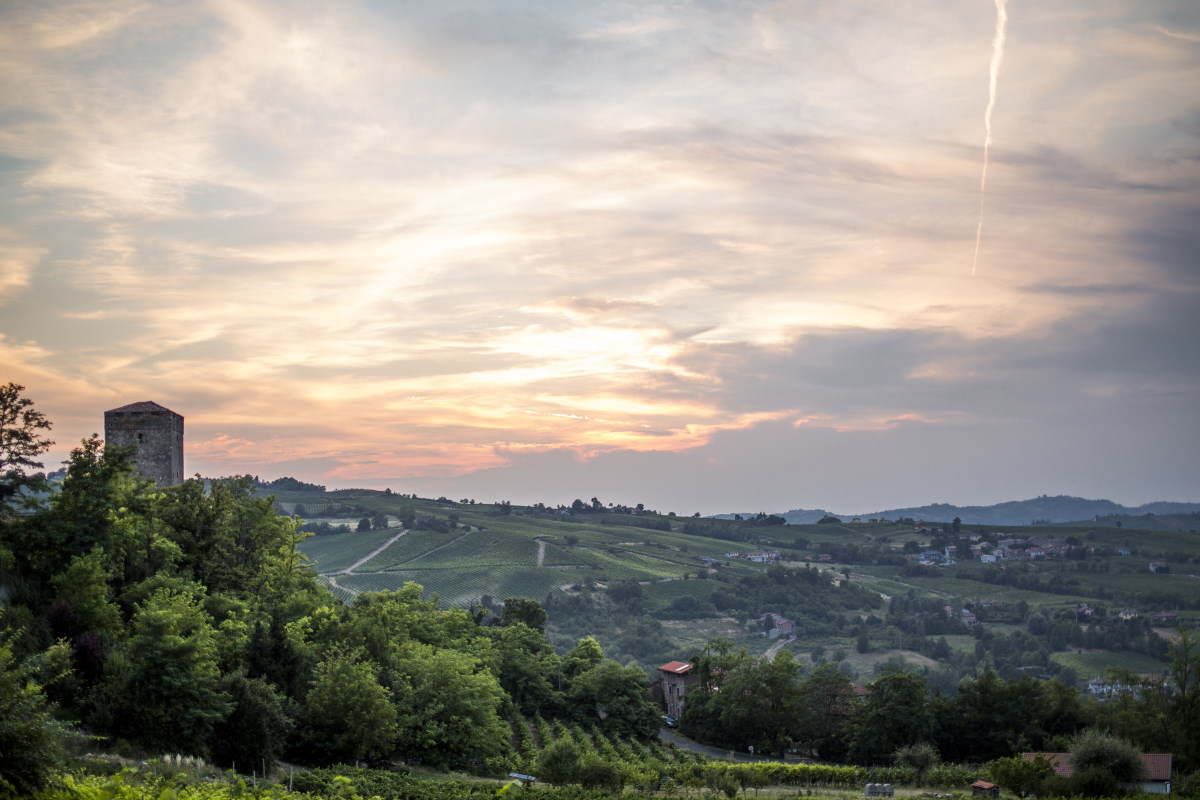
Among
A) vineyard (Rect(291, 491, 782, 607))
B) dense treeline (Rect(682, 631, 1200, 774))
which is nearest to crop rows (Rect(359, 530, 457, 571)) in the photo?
vineyard (Rect(291, 491, 782, 607))

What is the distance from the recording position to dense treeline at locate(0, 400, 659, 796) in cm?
2834

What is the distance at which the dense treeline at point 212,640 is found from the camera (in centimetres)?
2834

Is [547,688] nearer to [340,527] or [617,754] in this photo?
[617,754]

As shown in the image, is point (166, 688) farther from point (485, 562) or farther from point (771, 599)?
point (771, 599)

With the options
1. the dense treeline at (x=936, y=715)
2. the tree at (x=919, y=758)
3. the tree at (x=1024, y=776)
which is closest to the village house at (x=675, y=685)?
the dense treeline at (x=936, y=715)

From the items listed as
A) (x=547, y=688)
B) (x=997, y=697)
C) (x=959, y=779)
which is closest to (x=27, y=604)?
(x=547, y=688)

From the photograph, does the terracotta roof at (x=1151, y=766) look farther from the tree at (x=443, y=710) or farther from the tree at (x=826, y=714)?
the tree at (x=443, y=710)

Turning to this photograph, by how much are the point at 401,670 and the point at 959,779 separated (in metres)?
30.5

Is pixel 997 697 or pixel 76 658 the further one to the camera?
pixel 997 697

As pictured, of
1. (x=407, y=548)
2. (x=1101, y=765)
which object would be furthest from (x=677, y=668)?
(x=407, y=548)

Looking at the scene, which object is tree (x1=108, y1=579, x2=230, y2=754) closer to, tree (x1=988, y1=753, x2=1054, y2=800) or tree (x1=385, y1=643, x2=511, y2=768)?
tree (x1=385, y1=643, x2=511, y2=768)

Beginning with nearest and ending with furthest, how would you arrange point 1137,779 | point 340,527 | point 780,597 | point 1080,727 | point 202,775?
1. point 202,775
2. point 1137,779
3. point 1080,727
4. point 780,597
5. point 340,527

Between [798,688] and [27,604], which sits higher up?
[27,604]

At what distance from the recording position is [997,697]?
65625mm
